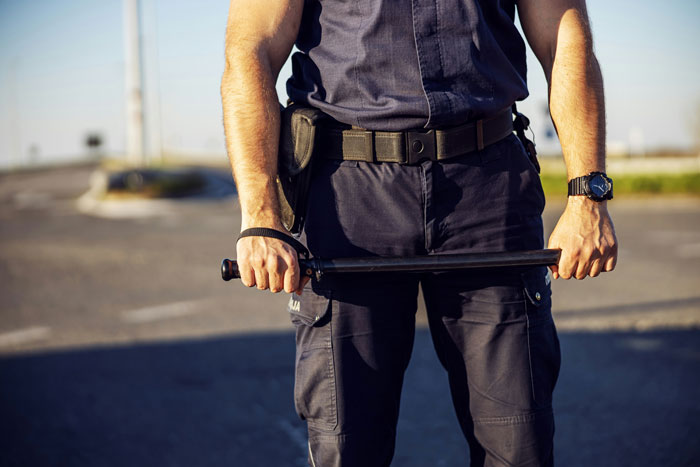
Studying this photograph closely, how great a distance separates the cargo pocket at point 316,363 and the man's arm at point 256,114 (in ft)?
0.39

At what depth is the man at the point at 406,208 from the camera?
6.10 feet

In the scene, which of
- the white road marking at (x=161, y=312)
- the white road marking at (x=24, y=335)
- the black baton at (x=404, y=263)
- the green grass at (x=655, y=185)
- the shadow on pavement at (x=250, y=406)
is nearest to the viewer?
the black baton at (x=404, y=263)

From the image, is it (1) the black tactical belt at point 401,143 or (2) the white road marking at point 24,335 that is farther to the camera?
(2) the white road marking at point 24,335

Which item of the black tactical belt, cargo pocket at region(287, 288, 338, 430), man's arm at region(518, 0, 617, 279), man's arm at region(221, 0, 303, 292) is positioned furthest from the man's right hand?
man's arm at region(518, 0, 617, 279)

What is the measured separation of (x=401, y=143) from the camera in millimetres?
1860

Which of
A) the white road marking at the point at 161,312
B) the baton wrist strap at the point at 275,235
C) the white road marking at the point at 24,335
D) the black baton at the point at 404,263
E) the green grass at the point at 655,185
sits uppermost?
the baton wrist strap at the point at 275,235

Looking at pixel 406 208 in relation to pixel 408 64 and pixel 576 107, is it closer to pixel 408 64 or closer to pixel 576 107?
pixel 408 64

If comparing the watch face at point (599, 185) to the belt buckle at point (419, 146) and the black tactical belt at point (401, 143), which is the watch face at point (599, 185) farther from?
the belt buckle at point (419, 146)

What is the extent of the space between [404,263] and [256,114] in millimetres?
520

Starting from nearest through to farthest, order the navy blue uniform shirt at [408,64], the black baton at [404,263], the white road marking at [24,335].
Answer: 1. the black baton at [404,263]
2. the navy blue uniform shirt at [408,64]
3. the white road marking at [24,335]

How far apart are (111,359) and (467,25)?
365 cm

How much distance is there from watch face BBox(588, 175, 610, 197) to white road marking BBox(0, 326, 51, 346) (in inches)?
173

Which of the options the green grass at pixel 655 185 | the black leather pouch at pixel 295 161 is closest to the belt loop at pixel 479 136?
the black leather pouch at pixel 295 161

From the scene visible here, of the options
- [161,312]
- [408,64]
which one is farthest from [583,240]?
[161,312]
